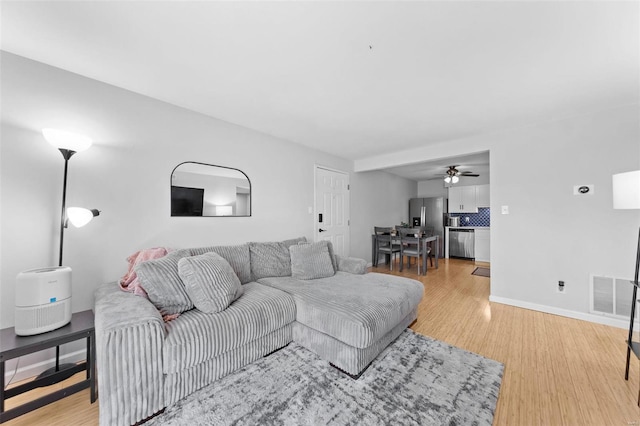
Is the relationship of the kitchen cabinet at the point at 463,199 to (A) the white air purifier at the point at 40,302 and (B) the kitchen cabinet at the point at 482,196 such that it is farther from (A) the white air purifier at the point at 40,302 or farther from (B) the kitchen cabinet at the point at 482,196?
(A) the white air purifier at the point at 40,302

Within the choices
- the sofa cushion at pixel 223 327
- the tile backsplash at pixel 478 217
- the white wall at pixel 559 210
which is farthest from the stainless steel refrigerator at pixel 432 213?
the sofa cushion at pixel 223 327

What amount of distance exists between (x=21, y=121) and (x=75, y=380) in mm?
1977

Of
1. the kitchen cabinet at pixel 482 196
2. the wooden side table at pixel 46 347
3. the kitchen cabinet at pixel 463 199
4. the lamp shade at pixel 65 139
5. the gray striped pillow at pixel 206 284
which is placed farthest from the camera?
the kitchen cabinet at pixel 463 199

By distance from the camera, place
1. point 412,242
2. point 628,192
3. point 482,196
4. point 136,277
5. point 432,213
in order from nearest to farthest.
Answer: point 628,192 → point 136,277 → point 412,242 → point 482,196 → point 432,213

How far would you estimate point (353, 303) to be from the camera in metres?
1.95

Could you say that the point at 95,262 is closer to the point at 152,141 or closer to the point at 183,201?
the point at 183,201

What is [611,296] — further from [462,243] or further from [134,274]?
[134,274]

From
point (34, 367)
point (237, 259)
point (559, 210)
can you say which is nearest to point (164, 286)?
point (237, 259)

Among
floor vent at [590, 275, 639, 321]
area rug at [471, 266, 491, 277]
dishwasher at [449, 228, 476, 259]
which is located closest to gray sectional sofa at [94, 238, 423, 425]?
floor vent at [590, 275, 639, 321]

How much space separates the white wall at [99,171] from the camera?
67.9 inches

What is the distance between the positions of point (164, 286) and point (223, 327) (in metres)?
0.56

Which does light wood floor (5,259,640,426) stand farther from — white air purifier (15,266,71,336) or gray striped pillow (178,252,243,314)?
gray striped pillow (178,252,243,314)

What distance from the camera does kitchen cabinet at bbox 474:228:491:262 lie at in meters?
5.94

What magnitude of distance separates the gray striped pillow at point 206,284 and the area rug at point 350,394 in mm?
538
